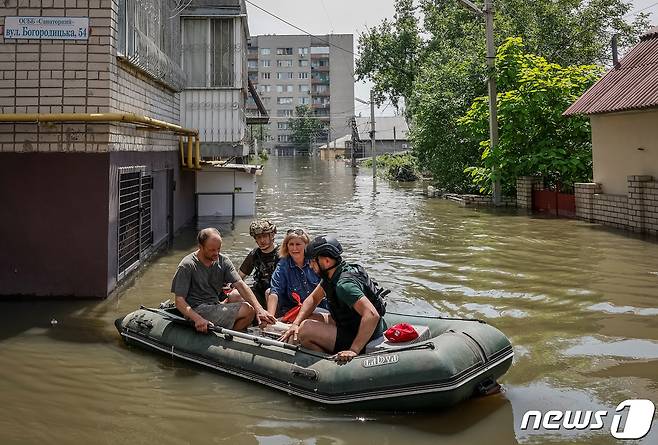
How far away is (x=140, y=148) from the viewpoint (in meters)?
11.0

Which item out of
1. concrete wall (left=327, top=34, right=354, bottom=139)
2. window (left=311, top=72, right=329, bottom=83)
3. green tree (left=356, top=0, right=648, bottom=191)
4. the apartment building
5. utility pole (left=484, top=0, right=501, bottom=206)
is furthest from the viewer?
window (left=311, top=72, right=329, bottom=83)

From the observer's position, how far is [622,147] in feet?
54.7

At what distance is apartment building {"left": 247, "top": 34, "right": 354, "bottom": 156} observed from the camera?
3942 inches

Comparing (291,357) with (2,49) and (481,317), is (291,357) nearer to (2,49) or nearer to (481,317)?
(481,317)

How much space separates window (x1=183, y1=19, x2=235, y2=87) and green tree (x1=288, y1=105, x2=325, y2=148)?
83234mm

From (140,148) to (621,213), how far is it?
40.3 ft

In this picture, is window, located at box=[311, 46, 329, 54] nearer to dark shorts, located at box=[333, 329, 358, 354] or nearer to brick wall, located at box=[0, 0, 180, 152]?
brick wall, located at box=[0, 0, 180, 152]

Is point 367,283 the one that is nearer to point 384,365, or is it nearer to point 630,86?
point 384,365

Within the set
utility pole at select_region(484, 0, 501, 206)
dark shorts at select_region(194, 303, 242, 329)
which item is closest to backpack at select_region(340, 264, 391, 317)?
dark shorts at select_region(194, 303, 242, 329)

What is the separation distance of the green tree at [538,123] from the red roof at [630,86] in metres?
3.04

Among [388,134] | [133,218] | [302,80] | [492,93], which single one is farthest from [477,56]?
[302,80]

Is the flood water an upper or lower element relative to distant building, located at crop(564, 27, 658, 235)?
lower

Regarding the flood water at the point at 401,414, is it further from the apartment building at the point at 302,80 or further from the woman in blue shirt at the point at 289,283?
the apartment building at the point at 302,80

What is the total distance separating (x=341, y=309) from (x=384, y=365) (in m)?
0.64
